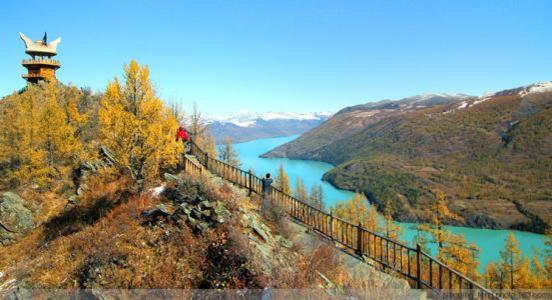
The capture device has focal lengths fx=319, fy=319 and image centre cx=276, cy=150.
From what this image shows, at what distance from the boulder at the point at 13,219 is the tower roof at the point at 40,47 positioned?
34.2 metres

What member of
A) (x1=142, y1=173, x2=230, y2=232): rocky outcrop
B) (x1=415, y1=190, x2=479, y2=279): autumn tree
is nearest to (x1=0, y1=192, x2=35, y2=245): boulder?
(x1=142, y1=173, x2=230, y2=232): rocky outcrop

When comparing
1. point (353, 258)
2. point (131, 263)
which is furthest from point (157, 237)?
point (353, 258)

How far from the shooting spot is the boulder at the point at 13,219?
1487cm

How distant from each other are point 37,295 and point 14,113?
2146 cm

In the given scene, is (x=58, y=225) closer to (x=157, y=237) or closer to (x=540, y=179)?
(x=157, y=237)

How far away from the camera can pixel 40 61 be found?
139 feet

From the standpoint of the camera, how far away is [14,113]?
77.8 ft

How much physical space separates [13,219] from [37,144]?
896 centimetres

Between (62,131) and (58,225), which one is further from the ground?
(62,131)

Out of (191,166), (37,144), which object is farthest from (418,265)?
(37,144)

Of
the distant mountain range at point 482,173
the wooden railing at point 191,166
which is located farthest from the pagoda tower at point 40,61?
the distant mountain range at point 482,173

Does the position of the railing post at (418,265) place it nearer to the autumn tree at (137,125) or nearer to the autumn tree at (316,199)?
the autumn tree at (137,125)

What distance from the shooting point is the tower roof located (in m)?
41.7

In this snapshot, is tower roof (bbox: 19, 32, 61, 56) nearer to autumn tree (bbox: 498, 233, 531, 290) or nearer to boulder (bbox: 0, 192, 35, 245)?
boulder (bbox: 0, 192, 35, 245)
